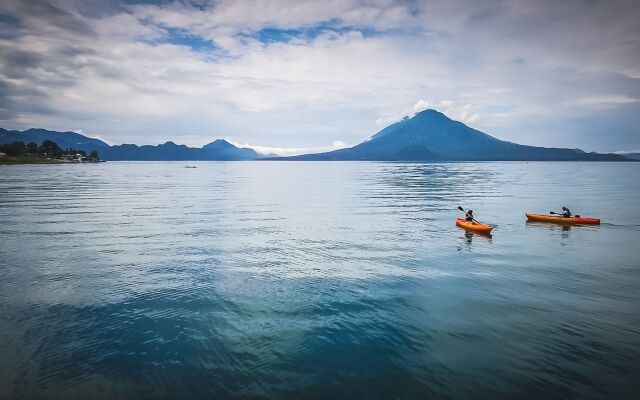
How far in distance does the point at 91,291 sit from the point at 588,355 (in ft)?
81.8

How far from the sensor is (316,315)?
734 inches

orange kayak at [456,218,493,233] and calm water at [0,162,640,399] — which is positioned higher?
orange kayak at [456,218,493,233]

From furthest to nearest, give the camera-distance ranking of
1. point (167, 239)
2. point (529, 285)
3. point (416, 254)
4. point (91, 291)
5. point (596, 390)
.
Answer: point (167, 239)
point (416, 254)
point (529, 285)
point (91, 291)
point (596, 390)

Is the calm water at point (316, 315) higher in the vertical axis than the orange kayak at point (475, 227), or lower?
lower

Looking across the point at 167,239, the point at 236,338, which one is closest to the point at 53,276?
the point at 167,239

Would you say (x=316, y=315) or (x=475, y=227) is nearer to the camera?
(x=316, y=315)

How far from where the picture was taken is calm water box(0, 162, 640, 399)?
13.3 meters

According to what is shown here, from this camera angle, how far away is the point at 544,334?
656 inches

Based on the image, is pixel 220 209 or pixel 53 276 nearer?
pixel 53 276

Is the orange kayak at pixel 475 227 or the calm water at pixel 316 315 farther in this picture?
the orange kayak at pixel 475 227

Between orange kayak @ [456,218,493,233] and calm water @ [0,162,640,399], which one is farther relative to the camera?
orange kayak @ [456,218,493,233]

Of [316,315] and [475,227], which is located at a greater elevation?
[475,227]

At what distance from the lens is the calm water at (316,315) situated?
13.3 meters

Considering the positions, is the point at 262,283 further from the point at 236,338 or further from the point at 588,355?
the point at 588,355
